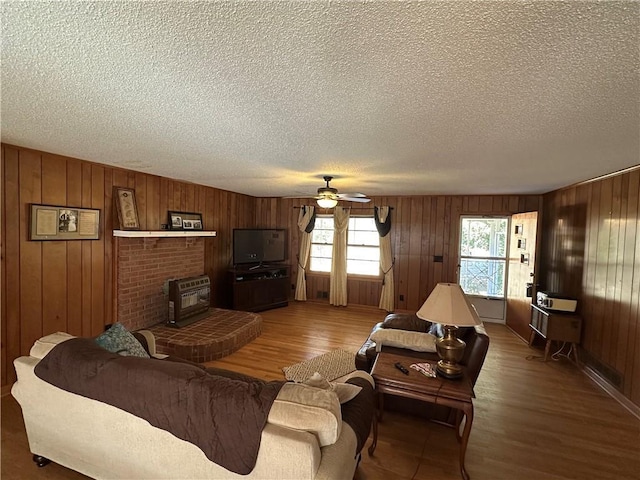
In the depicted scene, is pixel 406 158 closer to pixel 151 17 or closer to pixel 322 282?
pixel 151 17

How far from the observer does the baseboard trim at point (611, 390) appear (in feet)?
8.82

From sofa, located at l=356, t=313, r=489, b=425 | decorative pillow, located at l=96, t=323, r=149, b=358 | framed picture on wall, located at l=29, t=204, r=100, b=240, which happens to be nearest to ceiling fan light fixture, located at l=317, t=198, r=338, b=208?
sofa, located at l=356, t=313, r=489, b=425

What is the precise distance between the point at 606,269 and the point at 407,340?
8.11 ft

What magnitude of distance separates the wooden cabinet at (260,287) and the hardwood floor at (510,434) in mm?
1745

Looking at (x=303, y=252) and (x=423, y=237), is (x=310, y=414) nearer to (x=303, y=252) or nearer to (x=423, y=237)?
(x=423, y=237)

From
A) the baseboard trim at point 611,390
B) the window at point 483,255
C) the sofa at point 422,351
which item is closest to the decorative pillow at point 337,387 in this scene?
the sofa at point 422,351

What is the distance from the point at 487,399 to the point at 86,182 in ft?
16.0

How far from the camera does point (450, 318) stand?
2025mm

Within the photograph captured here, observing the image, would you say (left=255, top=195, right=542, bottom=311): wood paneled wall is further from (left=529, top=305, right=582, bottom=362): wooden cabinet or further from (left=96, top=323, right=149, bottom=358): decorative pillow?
(left=96, top=323, right=149, bottom=358): decorative pillow

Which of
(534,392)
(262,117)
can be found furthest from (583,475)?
(262,117)

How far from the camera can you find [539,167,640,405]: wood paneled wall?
2.82 meters

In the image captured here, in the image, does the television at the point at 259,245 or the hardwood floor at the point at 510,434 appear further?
the television at the point at 259,245

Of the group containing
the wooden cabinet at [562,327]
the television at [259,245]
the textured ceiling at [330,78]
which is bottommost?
the wooden cabinet at [562,327]

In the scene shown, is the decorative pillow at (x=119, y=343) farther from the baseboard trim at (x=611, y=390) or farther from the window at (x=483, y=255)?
the window at (x=483, y=255)
